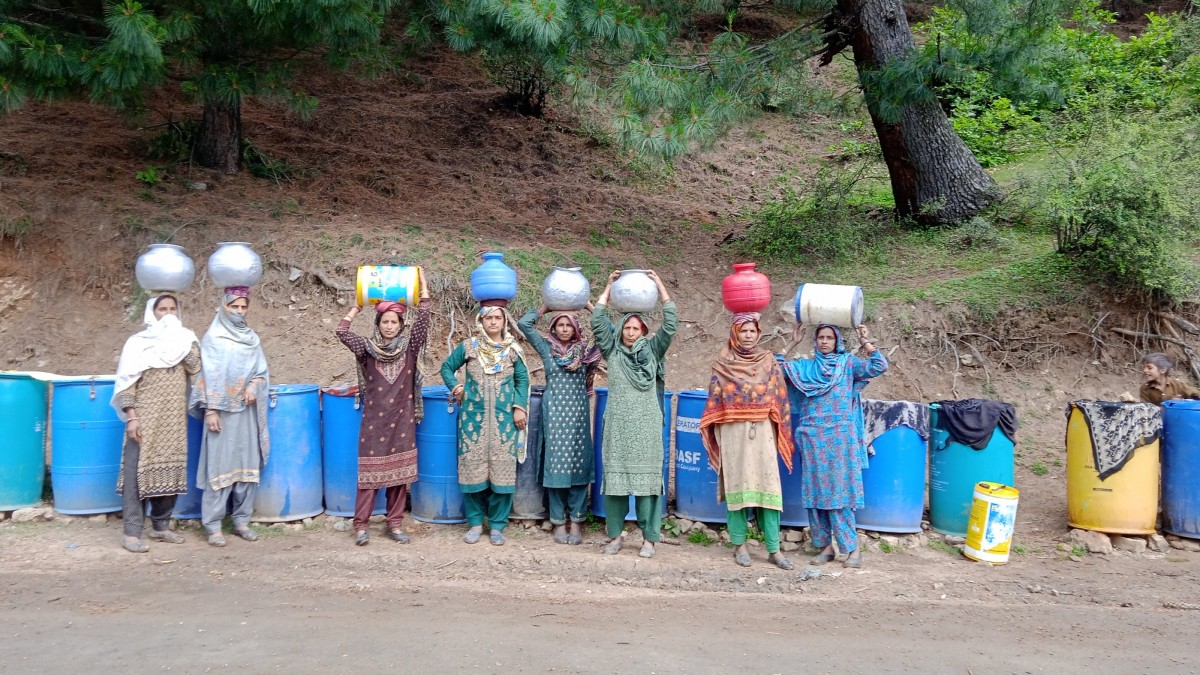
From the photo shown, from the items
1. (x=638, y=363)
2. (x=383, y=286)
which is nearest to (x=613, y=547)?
(x=638, y=363)

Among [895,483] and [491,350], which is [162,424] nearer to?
[491,350]

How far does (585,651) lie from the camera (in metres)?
4.05

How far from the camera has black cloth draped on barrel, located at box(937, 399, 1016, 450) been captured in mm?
5527

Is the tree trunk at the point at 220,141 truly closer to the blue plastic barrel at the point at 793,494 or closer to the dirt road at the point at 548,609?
the dirt road at the point at 548,609

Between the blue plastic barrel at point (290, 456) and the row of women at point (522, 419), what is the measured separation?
125 millimetres

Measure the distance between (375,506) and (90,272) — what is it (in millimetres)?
4439

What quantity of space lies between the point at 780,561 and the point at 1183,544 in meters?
2.63

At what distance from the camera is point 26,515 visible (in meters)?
5.76

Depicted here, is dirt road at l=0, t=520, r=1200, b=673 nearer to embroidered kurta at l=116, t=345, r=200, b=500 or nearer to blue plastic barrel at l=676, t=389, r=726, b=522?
blue plastic barrel at l=676, t=389, r=726, b=522

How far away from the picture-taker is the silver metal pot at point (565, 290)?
5461mm

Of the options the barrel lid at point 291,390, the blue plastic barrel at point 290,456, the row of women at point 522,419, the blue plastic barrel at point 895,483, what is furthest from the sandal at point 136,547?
the blue plastic barrel at point 895,483

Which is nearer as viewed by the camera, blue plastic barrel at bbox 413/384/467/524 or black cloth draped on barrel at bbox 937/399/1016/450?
black cloth draped on barrel at bbox 937/399/1016/450

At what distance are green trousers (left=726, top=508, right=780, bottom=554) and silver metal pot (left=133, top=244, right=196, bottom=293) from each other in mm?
3700

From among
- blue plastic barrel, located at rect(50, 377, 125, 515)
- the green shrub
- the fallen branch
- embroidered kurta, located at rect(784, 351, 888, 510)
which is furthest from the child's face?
blue plastic barrel, located at rect(50, 377, 125, 515)
